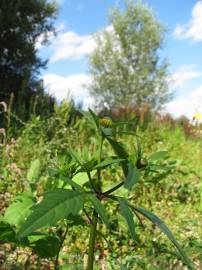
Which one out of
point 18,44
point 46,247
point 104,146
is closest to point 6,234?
point 46,247

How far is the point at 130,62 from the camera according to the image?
3822cm

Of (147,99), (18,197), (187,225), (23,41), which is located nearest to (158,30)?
(147,99)

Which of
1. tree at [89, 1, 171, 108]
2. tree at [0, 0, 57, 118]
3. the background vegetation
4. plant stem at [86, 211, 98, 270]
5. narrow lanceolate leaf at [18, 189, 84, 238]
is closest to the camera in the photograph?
narrow lanceolate leaf at [18, 189, 84, 238]

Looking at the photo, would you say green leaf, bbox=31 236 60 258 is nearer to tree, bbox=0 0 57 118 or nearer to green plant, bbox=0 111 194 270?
green plant, bbox=0 111 194 270

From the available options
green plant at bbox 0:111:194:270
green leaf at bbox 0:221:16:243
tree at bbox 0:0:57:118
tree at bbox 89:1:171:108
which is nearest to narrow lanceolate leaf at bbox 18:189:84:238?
green plant at bbox 0:111:194:270

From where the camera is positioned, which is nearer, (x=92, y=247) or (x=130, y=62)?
(x=92, y=247)

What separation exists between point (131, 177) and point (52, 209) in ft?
0.63

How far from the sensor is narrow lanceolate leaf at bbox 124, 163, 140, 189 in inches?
39.6

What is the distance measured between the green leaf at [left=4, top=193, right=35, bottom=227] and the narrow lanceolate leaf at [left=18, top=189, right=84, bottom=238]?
819 mm

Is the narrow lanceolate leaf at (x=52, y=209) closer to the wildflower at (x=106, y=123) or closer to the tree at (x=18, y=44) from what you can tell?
the wildflower at (x=106, y=123)

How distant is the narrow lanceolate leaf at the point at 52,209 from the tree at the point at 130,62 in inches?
1414

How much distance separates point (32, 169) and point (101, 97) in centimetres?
3546

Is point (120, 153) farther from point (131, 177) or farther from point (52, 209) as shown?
point (52, 209)

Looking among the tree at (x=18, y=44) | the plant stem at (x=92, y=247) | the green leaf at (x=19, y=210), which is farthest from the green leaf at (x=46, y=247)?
the tree at (x=18, y=44)
